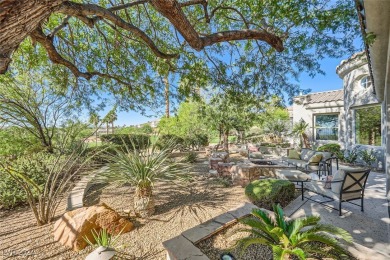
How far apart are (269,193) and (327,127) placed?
12237mm

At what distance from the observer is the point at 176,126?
16062 mm

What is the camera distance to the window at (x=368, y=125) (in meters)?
8.55

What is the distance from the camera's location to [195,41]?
323 centimetres

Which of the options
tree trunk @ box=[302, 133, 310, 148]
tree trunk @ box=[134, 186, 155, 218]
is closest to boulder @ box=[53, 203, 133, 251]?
tree trunk @ box=[134, 186, 155, 218]

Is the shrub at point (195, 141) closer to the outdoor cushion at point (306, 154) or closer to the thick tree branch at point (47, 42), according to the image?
the outdoor cushion at point (306, 154)

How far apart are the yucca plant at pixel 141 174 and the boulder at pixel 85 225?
0.50 m

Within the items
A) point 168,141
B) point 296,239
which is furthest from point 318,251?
point 168,141

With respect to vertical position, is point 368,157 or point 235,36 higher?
point 235,36

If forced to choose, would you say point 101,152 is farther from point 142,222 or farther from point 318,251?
point 318,251

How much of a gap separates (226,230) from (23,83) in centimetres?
919

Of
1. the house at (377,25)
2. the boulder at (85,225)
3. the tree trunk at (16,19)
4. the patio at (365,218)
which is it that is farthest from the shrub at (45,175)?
the house at (377,25)

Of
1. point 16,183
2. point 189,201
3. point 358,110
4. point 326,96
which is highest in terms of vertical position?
point 326,96

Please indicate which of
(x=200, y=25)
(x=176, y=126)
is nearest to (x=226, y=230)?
(x=200, y=25)

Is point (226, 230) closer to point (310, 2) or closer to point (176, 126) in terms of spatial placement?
point (310, 2)
